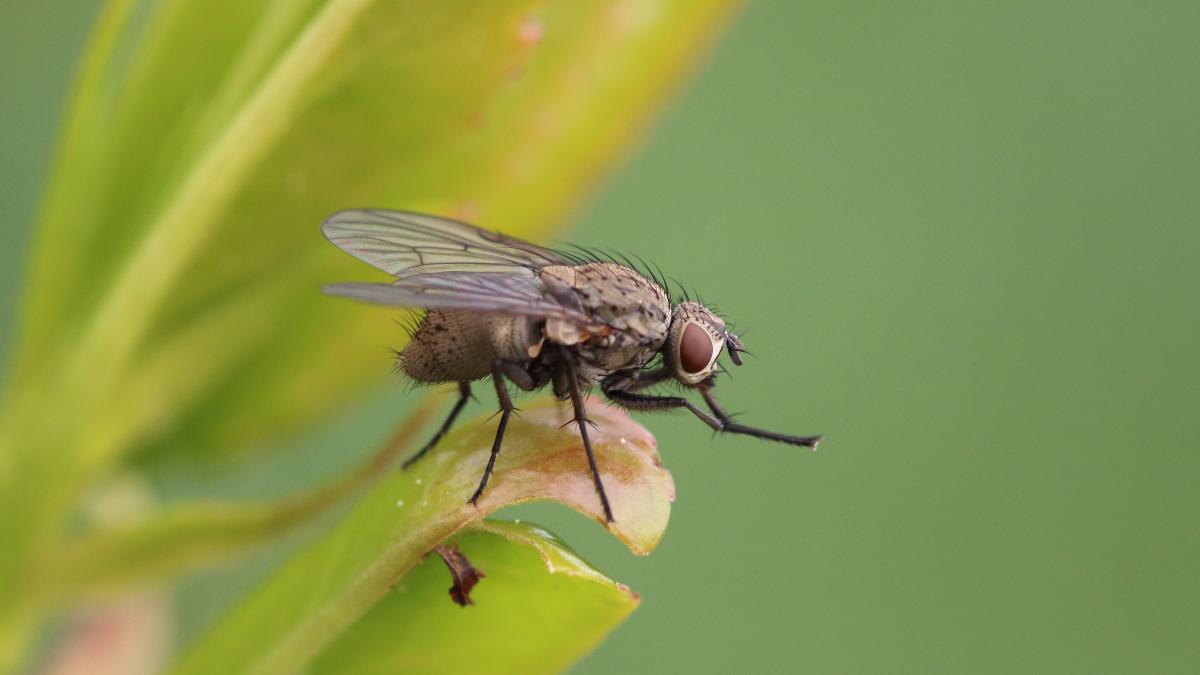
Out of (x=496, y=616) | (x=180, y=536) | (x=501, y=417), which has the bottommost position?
(x=180, y=536)

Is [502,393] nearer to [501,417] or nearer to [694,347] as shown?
[501,417]

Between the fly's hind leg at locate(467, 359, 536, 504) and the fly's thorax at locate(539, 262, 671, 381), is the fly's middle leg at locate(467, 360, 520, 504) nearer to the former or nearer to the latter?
the fly's hind leg at locate(467, 359, 536, 504)

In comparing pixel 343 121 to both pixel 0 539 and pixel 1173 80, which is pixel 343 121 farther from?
pixel 1173 80

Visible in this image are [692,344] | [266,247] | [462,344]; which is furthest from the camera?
[692,344]

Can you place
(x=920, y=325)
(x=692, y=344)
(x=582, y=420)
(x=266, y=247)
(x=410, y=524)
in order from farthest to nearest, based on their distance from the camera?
(x=920, y=325)
(x=692, y=344)
(x=266, y=247)
(x=582, y=420)
(x=410, y=524)

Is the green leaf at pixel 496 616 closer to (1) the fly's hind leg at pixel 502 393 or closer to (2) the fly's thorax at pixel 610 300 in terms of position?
(1) the fly's hind leg at pixel 502 393

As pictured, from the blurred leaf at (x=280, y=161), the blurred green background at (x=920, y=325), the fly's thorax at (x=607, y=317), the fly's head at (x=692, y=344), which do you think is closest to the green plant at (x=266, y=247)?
the blurred leaf at (x=280, y=161)

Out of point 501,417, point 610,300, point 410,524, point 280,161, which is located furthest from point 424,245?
point 410,524
